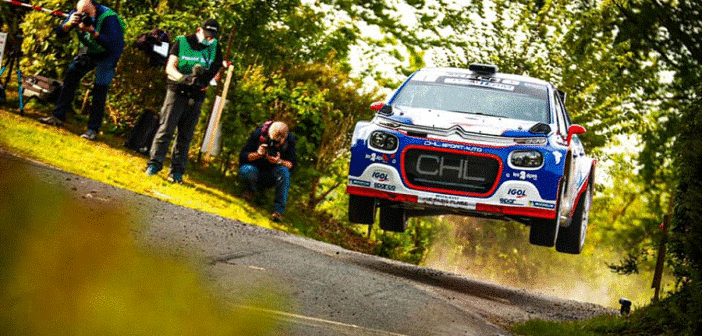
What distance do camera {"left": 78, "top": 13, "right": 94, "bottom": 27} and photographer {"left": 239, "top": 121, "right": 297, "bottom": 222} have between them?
8.36 feet

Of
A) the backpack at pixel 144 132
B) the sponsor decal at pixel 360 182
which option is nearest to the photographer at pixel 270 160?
the backpack at pixel 144 132

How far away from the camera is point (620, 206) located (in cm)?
3788

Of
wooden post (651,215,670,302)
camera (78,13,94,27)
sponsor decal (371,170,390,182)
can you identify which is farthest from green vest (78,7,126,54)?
wooden post (651,215,670,302)

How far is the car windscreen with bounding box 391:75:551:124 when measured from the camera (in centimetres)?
953

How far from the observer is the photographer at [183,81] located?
1220 cm

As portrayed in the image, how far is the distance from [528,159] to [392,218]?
2146 mm

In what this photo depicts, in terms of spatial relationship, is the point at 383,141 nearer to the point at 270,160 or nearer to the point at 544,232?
the point at 544,232

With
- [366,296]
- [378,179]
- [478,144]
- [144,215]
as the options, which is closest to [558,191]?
[478,144]

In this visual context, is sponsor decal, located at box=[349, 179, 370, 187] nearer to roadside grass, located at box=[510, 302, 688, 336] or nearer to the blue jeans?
roadside grass, located at box=[510, 302, 688, 336]

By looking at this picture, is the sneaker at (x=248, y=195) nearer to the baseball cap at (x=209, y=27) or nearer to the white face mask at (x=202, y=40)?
the white face mask at (x=202, y=40)

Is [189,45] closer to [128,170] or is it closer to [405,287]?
[128,170]

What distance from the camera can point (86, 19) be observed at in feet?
40.8

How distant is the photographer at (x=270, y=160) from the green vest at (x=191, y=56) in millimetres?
1168

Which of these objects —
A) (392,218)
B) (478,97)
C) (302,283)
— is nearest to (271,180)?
(392,218)
